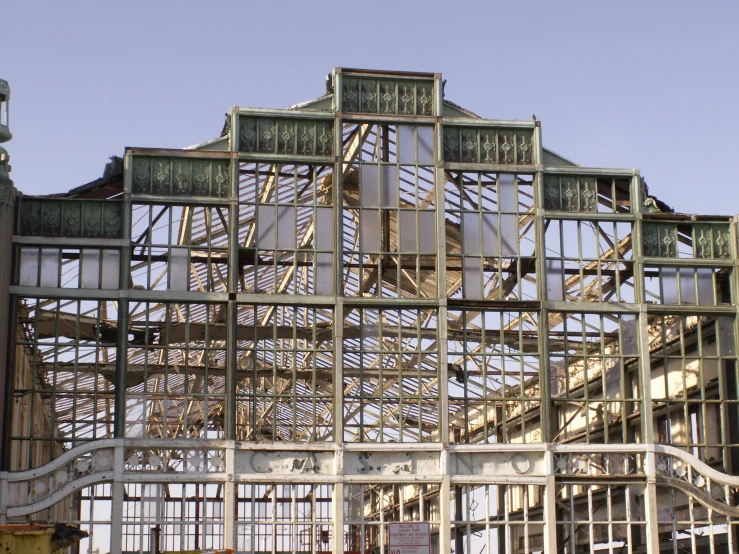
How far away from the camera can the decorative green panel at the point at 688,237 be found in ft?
115

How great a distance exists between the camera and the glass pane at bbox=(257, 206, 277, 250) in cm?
3375

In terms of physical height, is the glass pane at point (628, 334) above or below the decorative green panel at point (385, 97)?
below

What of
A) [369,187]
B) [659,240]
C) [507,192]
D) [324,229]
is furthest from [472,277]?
[659,240]

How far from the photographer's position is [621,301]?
113 ft

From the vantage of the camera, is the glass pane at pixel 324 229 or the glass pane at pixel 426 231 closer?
the glass pane at pixel 324 229

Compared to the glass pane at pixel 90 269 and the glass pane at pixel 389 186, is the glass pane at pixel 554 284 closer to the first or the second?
the glass pane at pixel 389 186

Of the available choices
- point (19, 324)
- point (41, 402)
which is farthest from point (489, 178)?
point (41, 402)

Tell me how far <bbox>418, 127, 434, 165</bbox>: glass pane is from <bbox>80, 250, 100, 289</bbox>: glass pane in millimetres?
9290

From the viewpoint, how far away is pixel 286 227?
1339 inches

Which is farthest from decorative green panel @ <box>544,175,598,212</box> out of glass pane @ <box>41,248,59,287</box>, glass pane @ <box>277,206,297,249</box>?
glass pane @ <box>41,248,59,287</box>

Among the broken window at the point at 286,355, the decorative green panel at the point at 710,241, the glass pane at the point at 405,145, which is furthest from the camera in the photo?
the decorative green panel at the point at 710,241

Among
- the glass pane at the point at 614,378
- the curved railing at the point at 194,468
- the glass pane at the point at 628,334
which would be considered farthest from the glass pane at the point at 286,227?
the glass pane at the point at 614,378

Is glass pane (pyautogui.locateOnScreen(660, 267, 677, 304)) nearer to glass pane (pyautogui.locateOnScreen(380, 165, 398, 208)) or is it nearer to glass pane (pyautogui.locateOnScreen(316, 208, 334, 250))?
glass pane (pyautogui.locateOnScreen(380, 165, 398, 208))

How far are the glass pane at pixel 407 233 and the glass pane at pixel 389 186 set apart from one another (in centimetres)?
45
